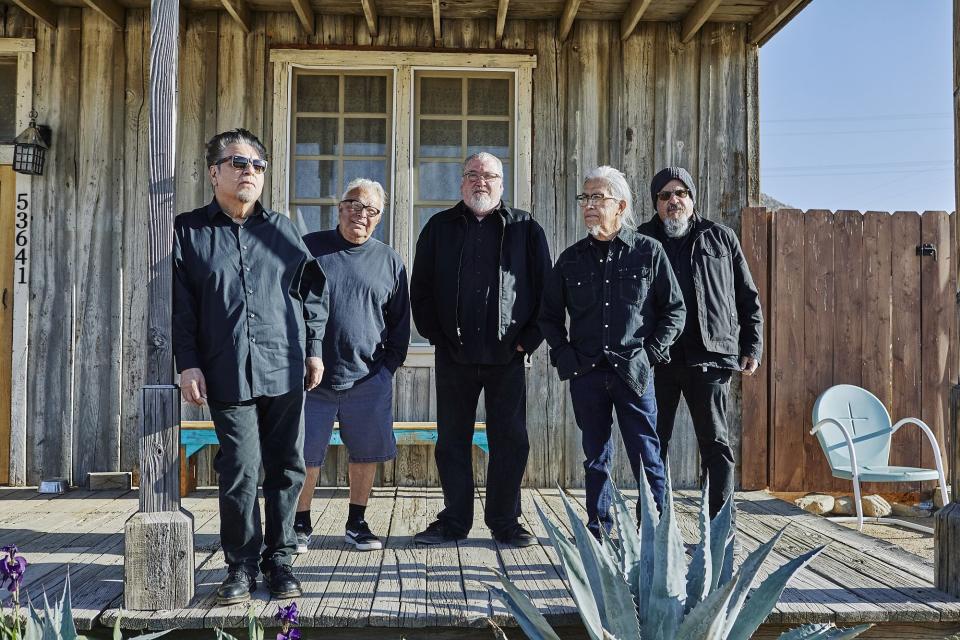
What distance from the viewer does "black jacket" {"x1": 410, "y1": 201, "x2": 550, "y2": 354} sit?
380cm

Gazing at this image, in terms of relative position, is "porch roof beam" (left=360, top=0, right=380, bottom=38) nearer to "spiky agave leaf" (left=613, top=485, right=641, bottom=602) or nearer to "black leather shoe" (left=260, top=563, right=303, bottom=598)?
"black leather shoe" (left=260, top=563, right=303, bottom=598)

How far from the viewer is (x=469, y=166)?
3777 mm

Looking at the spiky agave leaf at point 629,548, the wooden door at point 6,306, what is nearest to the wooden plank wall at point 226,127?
the wooden door at point 6,306

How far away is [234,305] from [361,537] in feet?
4.63

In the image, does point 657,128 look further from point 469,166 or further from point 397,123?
point 469,166

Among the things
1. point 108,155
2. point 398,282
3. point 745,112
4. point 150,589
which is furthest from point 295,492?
point 745,112

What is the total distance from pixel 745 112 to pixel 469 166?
2730 millimetres

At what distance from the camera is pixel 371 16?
5.24 meters

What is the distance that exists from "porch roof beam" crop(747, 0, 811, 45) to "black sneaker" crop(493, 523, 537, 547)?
11.6 ft

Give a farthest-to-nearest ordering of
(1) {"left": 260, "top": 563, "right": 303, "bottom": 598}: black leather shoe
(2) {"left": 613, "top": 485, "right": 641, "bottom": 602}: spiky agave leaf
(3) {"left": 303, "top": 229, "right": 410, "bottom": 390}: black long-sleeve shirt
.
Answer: (3) {"left": 303, "top": 229, "right": 410, "bottom": 390}: black long-sleeve shirt
(1) {"left": 260, "top": 563, "right": 303, "bottom": 598}: black leather shoe
(2) {"left": 613, "top": 485, "right": 641, "bottom": 602}: spiky agave leaf

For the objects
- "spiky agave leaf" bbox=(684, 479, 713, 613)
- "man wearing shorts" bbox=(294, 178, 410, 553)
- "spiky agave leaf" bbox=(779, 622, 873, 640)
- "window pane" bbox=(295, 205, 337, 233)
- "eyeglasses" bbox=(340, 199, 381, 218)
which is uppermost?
"window pane" bbox=(295, 205, 337, 233)

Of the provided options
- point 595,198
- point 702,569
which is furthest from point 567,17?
point 702,569

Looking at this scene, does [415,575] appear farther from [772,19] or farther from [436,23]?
[772,19]

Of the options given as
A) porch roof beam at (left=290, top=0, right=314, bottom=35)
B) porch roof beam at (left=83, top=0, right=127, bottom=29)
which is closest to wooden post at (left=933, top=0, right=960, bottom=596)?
porch roof beam at (left=290, top=0, right=314, bottom=35)
